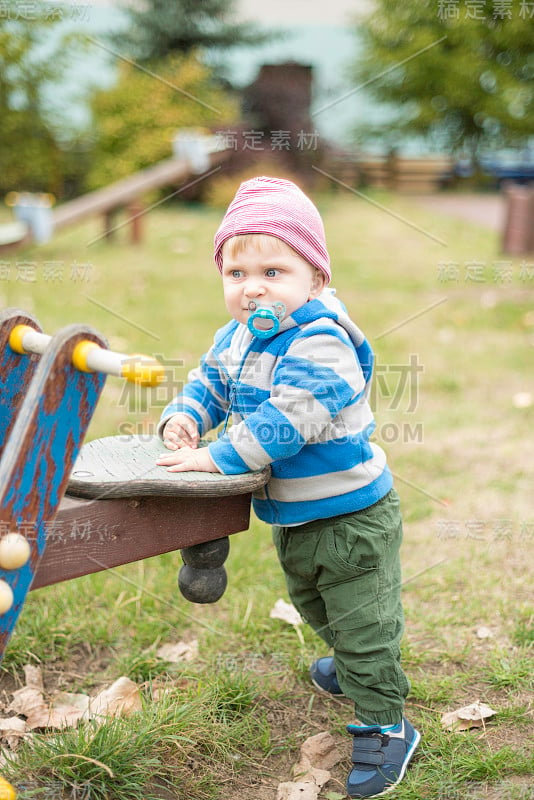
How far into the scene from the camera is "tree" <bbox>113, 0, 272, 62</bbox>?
13.6 meters

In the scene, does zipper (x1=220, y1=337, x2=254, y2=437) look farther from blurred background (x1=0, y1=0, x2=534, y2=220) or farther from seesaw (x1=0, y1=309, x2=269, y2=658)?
blurred background (x1=0, y1=0, x2=534, y2=220)

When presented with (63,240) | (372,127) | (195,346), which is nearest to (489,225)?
(63,240)

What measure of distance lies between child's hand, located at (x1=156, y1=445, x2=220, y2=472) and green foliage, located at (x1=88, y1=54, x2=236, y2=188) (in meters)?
10.1

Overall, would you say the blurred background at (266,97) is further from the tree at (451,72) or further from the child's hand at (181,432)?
the child's hand at (181,432)

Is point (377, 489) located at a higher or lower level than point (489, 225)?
lower

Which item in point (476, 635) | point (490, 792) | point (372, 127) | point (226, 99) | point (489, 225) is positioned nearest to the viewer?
point (490, 792)

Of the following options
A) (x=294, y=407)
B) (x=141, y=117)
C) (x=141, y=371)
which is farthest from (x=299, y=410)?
(x=141, y=117)

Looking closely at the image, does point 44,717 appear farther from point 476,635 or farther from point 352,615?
point 476,635

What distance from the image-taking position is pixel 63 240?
827 centimetres

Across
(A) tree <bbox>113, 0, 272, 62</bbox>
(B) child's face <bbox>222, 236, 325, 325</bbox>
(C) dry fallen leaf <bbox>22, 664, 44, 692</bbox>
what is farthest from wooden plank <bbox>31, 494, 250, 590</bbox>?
Result: (A) tree <bbox>113, 0, 272, 62</bbox>

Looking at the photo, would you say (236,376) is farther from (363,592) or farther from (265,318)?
(363,592)

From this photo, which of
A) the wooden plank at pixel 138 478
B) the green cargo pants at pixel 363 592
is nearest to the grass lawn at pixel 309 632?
the green cargo pants at pixel 363 592

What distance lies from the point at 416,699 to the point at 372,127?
641 inches

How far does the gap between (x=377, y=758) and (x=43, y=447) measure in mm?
960
